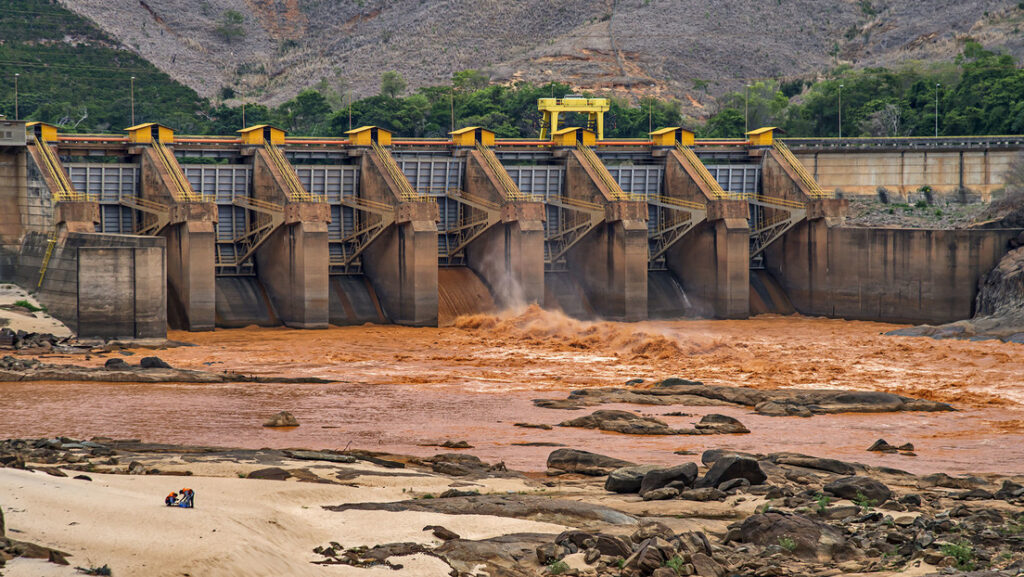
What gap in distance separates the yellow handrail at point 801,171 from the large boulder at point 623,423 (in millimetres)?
29552

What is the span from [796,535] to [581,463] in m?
7.76

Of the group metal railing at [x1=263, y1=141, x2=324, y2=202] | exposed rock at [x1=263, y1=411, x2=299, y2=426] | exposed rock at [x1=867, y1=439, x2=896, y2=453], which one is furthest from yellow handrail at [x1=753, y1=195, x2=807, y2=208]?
exposed rock at [x1=263, y1=411, x2=299, y2=426]

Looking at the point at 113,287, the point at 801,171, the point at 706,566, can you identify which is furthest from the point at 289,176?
the point at 706,566

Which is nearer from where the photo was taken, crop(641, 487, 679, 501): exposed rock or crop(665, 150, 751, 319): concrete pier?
crop(641, 487, 679, 501): exposed rock

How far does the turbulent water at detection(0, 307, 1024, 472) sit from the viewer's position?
32.6 m

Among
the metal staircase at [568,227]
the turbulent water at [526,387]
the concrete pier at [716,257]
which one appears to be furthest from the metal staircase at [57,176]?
the concrete pier at [716,257]

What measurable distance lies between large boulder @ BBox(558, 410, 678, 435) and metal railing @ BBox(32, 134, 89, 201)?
24339 millimetres

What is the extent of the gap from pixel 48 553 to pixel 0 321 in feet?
106

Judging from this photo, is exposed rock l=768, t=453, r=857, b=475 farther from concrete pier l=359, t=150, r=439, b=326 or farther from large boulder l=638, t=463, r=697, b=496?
concrete pier l=359, t=150, r=439, b=326

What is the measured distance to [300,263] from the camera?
53.6 metres

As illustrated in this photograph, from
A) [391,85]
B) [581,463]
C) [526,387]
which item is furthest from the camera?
[391,85]

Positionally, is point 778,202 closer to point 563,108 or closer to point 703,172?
point 703,172

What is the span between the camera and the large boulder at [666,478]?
2542 cm

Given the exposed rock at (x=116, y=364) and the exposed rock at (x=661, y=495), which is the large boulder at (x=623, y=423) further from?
the exposed rock at (x=116, y=364)
